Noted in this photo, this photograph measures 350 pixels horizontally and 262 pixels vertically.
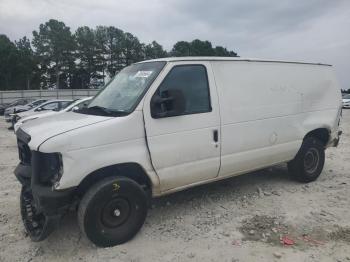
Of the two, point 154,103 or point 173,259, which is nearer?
point 173,259

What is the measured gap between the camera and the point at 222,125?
481cm

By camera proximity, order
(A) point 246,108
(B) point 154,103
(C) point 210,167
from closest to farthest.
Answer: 1. (B) point 154,103
2. (C) point 210,167
3. (A) point 246,108

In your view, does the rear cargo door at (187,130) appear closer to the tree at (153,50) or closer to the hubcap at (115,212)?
the hubcap at (115,212)

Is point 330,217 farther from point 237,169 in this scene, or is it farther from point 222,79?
point 222,79

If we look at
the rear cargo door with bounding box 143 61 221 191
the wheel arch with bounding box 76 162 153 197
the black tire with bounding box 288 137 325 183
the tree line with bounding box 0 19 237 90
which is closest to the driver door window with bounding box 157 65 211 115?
the rear cargo door with bounding box 143 61 221 191

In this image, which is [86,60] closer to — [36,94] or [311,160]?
[36,94]

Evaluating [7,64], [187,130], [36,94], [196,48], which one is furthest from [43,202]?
[196,48]

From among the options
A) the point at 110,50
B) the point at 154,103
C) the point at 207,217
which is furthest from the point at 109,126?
the point at 110,50

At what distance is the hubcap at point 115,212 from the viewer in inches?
157

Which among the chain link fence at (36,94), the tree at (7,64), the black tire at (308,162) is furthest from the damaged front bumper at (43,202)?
the tree at (7,64)

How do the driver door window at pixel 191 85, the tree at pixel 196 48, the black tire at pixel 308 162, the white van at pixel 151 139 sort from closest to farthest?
the white van at pixel 151 139 → the driver door window at pixel 191 85 → the black tire at pixel 308 162 → the tree at pixel 196 48

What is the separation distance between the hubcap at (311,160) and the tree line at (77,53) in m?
55.8

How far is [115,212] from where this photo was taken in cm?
405

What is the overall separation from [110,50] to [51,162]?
3033 inches
